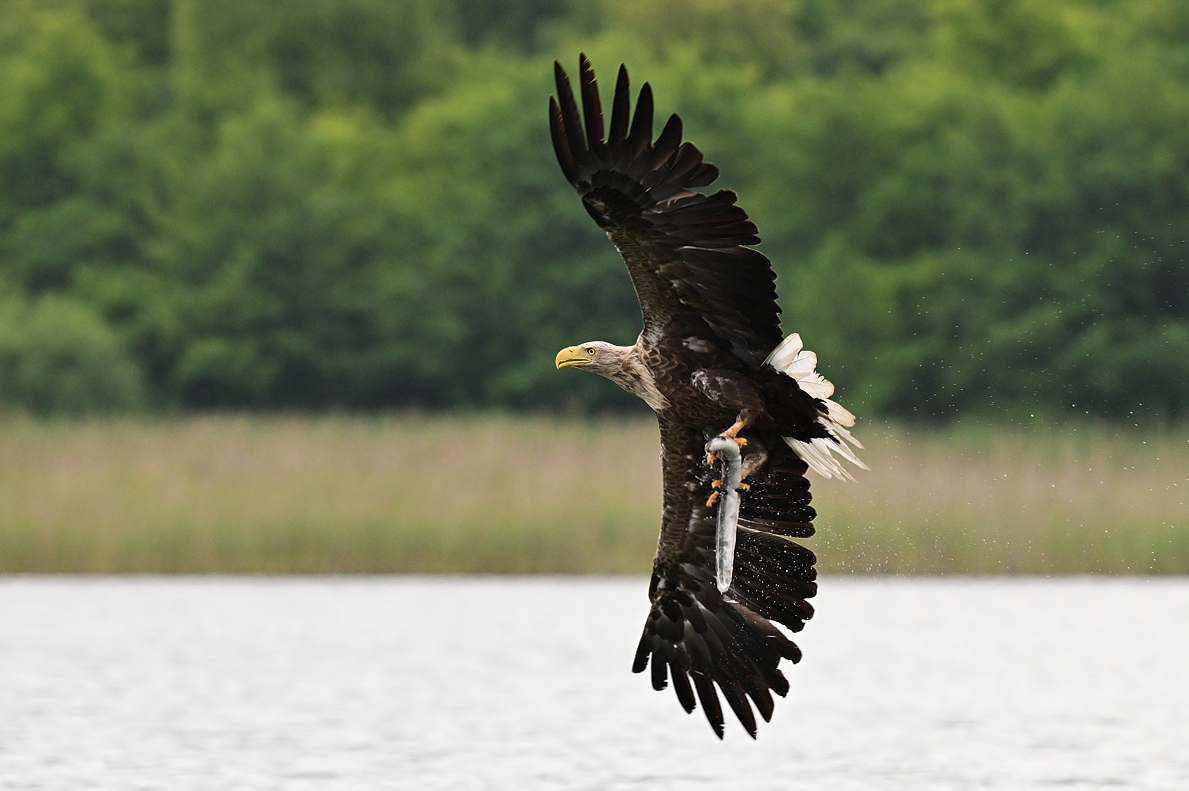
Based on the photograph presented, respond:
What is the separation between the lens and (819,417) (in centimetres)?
958

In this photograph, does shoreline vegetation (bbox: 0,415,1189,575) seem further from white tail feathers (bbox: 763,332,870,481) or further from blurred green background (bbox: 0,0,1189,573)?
white tail feathers (bbox: 763,332,870,481)

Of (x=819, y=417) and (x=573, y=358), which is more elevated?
(x=573, y=358)

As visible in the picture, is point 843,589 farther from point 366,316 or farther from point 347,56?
point 347,56

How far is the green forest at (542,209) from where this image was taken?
95.4ft

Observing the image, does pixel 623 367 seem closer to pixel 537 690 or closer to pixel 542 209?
pixel 537 690

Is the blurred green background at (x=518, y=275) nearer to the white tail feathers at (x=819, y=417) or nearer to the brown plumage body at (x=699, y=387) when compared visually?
the brown plumage body at (x=699, y=387)

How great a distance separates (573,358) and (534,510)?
384 inches

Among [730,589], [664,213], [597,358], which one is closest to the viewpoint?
[664,213]

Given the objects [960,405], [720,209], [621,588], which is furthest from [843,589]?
[720,209]

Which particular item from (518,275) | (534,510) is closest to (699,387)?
(534,510)

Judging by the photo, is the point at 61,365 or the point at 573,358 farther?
the point at 61,365

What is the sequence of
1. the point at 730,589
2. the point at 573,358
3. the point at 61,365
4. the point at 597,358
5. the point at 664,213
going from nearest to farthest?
1. the point at 664,213
2. the point at 597,358
3. the point at 573,358
4. the point at 730,589
5. the point at 61,365

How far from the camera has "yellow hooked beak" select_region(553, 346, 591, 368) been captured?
32.1 feet

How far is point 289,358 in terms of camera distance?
36.4 meters
